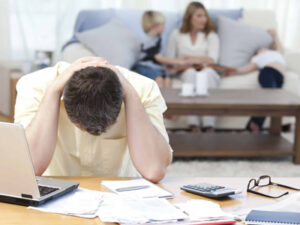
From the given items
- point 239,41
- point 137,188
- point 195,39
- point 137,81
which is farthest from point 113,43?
point 137,188

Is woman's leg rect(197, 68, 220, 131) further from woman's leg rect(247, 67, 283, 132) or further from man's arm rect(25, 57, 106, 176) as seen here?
man's arm rect(25, 57, 106, 176)

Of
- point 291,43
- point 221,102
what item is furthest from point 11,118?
point 291,43

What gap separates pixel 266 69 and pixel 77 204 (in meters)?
3.41

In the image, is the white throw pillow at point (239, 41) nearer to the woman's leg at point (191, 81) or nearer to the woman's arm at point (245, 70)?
the woman's arm at point (245, 70)

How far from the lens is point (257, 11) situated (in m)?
5.31

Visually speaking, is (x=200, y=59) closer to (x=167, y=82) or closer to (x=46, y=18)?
(x=167, y=82)

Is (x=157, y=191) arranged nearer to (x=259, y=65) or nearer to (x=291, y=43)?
(x=259, y=65)

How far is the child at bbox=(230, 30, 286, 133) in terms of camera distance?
4547 mm

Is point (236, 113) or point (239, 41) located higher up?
point (239, 41)

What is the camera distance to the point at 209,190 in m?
1.61

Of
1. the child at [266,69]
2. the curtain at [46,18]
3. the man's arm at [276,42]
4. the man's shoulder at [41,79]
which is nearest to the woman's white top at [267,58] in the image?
the child at [266,69]

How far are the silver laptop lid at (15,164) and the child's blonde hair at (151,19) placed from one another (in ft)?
11.8

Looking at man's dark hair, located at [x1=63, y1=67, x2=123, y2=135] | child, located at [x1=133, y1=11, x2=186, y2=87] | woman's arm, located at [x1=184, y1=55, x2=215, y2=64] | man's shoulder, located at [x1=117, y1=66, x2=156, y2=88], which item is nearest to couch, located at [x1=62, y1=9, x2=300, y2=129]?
child, located at [x1=133, y1=11, x2=186, y2=87]

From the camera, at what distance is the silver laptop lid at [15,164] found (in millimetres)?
1422
